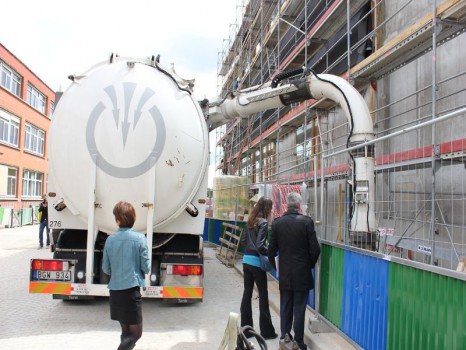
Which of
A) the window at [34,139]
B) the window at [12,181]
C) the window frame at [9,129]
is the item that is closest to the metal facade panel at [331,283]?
the window frame at [9,129]

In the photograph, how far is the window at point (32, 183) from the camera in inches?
1139

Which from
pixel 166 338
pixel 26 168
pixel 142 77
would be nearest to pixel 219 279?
pixel 166 338

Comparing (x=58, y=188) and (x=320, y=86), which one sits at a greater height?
(x=320, y=86)

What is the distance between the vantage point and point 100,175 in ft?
16.9

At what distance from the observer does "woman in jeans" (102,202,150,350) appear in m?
3.77

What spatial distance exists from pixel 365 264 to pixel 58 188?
3.96 metres

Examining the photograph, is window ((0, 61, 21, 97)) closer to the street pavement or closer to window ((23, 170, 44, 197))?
window ((23, 170, 44, 197))

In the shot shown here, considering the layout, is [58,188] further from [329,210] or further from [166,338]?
[329,210]

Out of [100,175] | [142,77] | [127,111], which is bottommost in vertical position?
[100,175]

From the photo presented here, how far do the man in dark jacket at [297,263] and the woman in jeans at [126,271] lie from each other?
151 centimetres

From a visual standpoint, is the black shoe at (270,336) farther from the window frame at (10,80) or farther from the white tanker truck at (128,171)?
the window frame at (10,80)

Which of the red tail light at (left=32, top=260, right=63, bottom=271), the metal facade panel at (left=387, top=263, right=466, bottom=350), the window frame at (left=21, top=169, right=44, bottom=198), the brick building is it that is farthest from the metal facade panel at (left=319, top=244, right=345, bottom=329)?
the window frame at (left=21, top=169, right=44, bottom=198)

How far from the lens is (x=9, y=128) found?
84.1 feet

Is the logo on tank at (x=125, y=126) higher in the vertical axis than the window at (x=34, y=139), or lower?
lower
